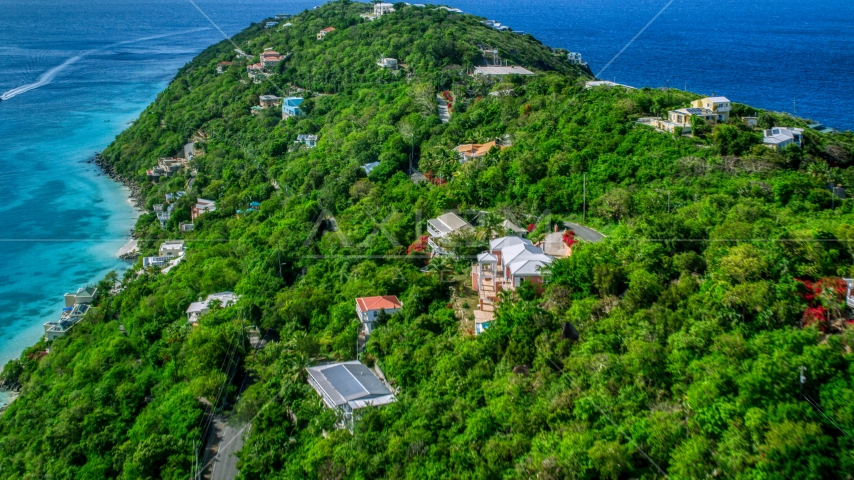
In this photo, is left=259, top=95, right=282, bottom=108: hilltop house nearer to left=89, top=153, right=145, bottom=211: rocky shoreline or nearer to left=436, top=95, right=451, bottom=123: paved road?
left=89, top=153, right=145, bottom=211: rocky shoreline

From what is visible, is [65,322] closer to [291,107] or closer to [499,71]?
Answer: [291,107]

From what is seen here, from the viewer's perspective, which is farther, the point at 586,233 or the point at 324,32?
the point at 324,32

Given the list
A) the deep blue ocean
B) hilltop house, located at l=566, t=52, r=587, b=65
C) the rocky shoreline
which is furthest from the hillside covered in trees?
hilltop house, located at l=566, t=52, r=587, b=65

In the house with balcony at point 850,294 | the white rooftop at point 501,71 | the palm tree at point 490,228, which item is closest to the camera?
the house with balcony at point 850,294

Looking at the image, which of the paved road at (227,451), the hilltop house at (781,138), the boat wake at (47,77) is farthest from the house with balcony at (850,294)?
the boat wake at (47,77)

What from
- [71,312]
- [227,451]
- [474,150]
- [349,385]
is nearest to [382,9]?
[474,150]

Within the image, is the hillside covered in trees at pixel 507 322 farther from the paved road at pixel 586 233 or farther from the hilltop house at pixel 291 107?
the hilltop house at pixel 291 107
